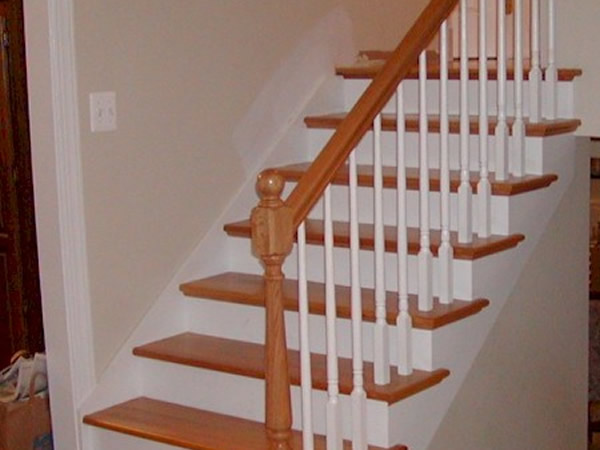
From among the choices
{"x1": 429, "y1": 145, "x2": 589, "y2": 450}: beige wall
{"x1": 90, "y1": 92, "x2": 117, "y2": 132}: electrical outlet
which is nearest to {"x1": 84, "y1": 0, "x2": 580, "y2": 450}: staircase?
{"x1": 429, "y1": 145, "x2": 589, "y2": 450}: beige wall

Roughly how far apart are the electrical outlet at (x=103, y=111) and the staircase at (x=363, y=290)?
67cm

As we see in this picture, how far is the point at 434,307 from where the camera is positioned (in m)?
3.38

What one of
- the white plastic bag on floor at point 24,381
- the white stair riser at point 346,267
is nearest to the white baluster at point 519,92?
the white stair riser at point 346,267

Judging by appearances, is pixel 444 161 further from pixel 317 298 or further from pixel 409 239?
pixel 317 298

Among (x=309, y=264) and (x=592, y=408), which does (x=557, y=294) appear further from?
(x=592, y=408)

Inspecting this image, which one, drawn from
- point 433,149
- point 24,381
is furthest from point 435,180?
point 24,381

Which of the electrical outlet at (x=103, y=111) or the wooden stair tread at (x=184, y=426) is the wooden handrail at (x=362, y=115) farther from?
the electrical outlet at (x=103, y=111)

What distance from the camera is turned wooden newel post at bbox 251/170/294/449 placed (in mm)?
2787

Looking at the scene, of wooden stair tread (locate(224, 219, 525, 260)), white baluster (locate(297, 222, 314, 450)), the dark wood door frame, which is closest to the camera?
white baluster (locate(297, 222, 314, 450))

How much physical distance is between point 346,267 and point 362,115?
83 centimetres

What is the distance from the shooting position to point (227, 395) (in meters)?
3.59

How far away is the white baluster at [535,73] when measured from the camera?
3.74 meters

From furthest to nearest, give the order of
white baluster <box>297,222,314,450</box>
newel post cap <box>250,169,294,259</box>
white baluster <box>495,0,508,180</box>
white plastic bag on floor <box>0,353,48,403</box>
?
1. white plastic bag on floor <box>0,353,48,403</box>
2. white baluster <box>495,0,508,180</box>
3. white baluster <box>297,222,314,450</box>
4. newel post cap <box>250,169,294,259</box>

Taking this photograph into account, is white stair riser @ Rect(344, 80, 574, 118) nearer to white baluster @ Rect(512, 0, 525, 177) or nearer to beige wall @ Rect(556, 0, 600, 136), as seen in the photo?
beige wall @ Rect(556, 0, 600, 136)
